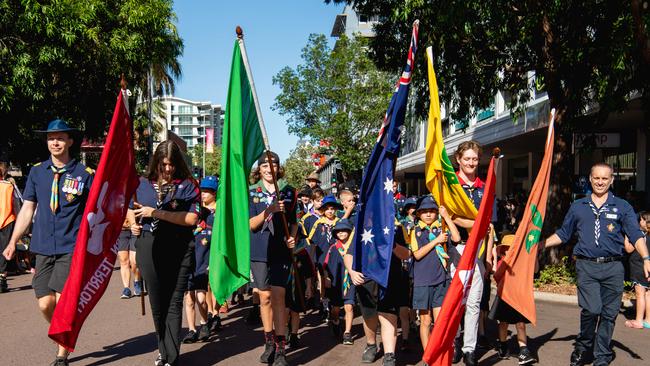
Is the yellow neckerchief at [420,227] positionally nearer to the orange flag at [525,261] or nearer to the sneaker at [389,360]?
the orange flag at [525,261]

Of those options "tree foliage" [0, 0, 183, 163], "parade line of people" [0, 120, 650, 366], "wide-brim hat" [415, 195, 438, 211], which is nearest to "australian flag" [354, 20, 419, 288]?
"parade line of people" [0, 120, 650, 366]

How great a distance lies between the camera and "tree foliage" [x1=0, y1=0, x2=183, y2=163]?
16.6 meters

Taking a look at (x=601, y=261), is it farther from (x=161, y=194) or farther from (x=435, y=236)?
(x=161, y=194)

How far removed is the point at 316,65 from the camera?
4128cm

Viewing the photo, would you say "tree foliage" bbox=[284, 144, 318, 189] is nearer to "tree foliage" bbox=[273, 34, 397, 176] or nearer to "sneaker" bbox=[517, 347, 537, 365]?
"tree foliage" bbox=[273, 34, 397, 176]

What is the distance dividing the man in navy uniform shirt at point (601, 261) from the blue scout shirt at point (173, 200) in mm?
3744

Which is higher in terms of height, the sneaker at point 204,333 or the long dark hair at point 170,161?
the long dark hair at point 170,161

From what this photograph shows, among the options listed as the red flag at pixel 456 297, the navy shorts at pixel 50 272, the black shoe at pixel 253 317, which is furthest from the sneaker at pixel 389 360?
the black shoe at pixel 253 317

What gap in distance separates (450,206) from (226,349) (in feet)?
9.76

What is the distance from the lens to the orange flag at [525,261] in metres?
6.41

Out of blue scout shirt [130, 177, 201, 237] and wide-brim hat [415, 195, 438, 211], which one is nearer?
blue scout shirt [130, 177, 201, 237]

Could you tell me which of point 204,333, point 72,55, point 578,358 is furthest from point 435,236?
point 72,55

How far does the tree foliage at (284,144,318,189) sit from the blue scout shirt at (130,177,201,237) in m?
56.3

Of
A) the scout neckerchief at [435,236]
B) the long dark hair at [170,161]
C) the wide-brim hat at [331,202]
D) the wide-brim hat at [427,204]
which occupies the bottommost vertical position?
the scout neckerchief at [435,236]
